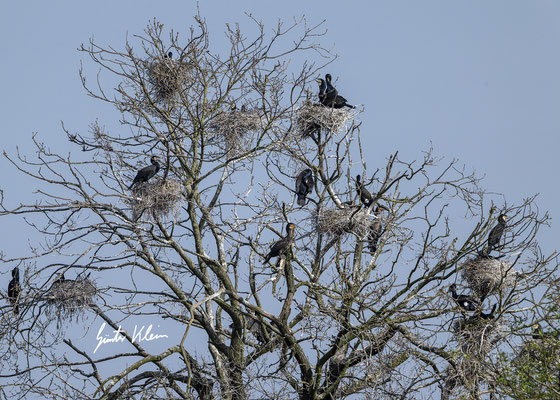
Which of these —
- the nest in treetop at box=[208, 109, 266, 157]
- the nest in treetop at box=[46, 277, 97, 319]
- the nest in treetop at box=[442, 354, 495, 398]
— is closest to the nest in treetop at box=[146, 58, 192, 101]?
the nest in treetop at box=[208, 109, 266, 157]

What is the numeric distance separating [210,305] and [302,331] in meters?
2.80

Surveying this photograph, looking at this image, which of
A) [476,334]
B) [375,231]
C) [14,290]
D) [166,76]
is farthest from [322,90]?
[14,290]

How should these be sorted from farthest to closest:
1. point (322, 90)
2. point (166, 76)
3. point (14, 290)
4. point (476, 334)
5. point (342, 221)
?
1. point (322, 90)
2. point (14, 290)
3. point (166, 76)
4. point (342, 221)
5. point (476, 334)

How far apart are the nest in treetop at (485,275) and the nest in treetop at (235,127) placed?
4.03 m

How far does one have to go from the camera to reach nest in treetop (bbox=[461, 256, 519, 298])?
621 inches

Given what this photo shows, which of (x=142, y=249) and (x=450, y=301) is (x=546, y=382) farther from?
(x=142, y=249)

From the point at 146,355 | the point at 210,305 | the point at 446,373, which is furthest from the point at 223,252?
the point at 446,373

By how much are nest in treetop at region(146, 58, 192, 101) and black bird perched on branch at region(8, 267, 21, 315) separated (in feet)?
12.6

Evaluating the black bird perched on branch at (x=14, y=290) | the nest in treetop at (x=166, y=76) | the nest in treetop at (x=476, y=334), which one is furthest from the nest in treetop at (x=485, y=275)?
the black bird perched on branch at (x=14, y=290)

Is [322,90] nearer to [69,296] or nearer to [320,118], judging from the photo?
[320,118]

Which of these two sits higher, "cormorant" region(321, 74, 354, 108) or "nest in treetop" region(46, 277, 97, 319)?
"cormorant" region(321, 74, 354, 108)

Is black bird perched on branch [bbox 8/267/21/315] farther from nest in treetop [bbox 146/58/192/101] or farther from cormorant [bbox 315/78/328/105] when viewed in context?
cormorant [bbox 315/78/328/105]

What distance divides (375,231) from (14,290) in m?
6.07

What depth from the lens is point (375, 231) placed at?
1580cm
